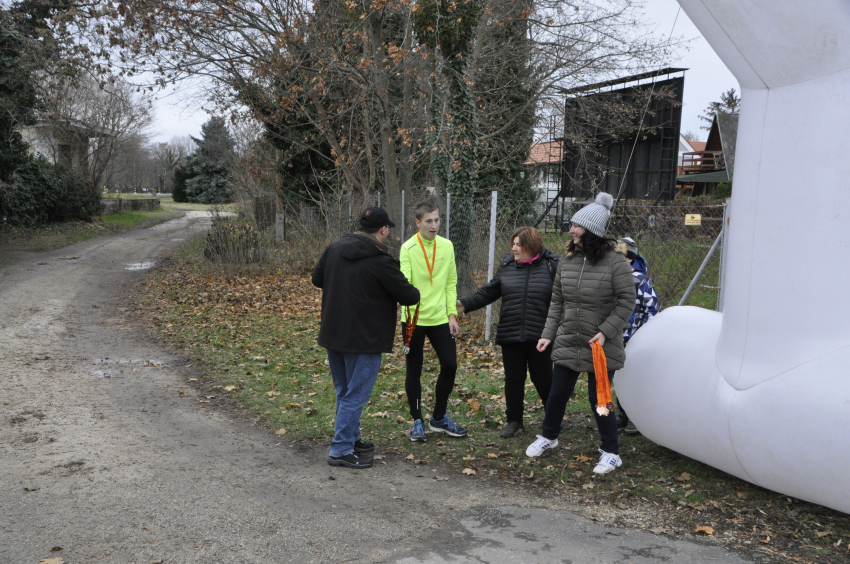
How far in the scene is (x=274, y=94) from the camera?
17.8 m

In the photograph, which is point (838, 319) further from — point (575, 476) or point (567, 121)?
point (567, 121)

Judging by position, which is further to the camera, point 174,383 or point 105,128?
point 105,128

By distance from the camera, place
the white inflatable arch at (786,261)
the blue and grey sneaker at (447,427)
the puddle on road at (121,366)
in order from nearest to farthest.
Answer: the white inflatable arch at (786,261) → the blue and grey sneaker at (447,427) → the puddle on road at (121,366)

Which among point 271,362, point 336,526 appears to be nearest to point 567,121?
point 271,362

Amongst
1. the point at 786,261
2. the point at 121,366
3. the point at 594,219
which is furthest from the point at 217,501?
the point at 121,366

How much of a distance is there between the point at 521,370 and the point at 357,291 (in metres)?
1.66

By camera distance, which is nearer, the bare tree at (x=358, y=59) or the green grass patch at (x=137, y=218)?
the bare tree at (x=358, y=59)

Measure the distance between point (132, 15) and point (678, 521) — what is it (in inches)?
620

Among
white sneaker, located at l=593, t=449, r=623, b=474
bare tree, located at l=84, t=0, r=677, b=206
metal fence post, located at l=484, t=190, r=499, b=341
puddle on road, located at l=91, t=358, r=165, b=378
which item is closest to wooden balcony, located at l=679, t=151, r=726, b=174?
bare tree, located at l=84, t=0, r=677, b=206

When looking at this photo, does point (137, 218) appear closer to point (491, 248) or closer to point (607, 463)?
point (491, 248)

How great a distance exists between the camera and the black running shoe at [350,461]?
203 inches

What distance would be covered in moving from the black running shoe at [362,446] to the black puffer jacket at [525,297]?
53.0 inches

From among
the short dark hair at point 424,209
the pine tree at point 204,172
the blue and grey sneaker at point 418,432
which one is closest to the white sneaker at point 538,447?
the blue and grey sneaker at point 418,432

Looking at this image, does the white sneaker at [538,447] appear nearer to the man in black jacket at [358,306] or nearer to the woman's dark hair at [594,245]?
the man in black jacket at [358,306]
